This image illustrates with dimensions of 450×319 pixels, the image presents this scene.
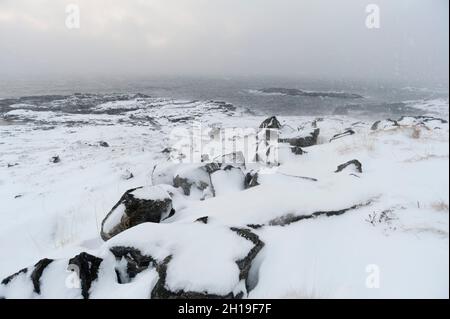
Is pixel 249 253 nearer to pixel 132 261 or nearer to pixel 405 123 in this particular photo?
pixel 132 261

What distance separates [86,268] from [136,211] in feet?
3.67

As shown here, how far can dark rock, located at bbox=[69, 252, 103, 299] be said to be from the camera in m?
3.04

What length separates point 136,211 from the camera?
4.20m

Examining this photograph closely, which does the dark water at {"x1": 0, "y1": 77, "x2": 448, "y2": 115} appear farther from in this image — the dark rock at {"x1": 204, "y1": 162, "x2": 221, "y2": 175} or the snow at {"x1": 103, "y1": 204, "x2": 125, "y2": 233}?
the snow at {"x1": 103, "y1": 204, "x2": 125, "y2": 233}

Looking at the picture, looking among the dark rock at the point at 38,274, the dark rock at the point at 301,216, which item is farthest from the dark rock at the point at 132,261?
the dark rock at the point at 301,216

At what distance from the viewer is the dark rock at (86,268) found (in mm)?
3045

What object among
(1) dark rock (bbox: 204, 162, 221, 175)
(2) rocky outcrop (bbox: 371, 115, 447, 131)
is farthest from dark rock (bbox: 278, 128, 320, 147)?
(1) dark rock (bbox: 204, 162, 221, 175)

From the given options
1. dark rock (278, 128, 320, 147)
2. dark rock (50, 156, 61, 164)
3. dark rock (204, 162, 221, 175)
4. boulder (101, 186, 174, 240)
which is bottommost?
dark rock (50, 156, 61, 164)

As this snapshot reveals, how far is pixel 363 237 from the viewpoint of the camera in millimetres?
2840

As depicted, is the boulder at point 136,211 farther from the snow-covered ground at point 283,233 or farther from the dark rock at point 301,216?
the dark rock at point 301,216

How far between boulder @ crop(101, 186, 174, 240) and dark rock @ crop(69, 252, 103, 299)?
854mm

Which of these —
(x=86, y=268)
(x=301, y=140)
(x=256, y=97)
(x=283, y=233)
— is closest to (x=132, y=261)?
(x=86, y=268)

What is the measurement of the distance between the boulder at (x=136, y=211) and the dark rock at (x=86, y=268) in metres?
0.85
